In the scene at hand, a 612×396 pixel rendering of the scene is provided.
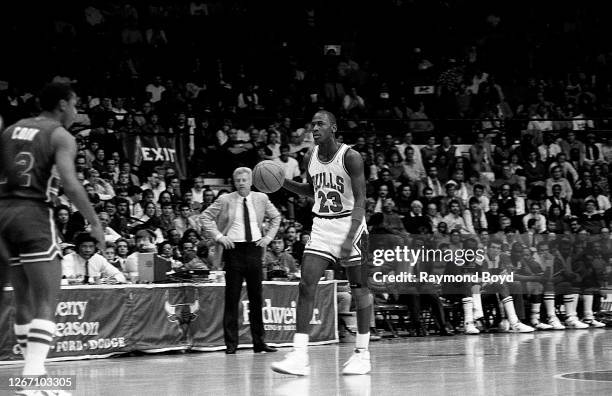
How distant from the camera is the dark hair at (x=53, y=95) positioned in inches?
289

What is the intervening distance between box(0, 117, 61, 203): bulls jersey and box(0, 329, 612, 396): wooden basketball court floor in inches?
73.4

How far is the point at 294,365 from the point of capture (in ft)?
31.0

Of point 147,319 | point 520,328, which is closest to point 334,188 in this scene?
point 147,319

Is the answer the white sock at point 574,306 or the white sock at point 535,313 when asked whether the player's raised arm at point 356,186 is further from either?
the white sock at point 574,306

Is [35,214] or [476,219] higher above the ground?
[476,219]

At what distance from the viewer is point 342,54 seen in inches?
1033

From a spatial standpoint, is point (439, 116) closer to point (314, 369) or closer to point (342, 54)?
point (342, 54)

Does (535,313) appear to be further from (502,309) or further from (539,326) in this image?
(502,309)

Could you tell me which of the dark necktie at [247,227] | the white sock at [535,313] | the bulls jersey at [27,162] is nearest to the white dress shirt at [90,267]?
the dark necktie at [247,227]

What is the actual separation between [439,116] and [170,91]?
6731 millimetres

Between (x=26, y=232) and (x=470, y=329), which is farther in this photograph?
(x=470, y=329)

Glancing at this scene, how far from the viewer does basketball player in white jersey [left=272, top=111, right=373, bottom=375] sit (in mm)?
9766

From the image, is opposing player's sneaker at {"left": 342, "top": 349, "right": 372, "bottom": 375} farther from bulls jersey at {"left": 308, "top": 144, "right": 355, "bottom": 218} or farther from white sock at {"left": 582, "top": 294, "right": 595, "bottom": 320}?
white sock at {"left": 582, "top": 294, "right": 595, "bottom": 320}

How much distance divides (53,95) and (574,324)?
45.4 feet
